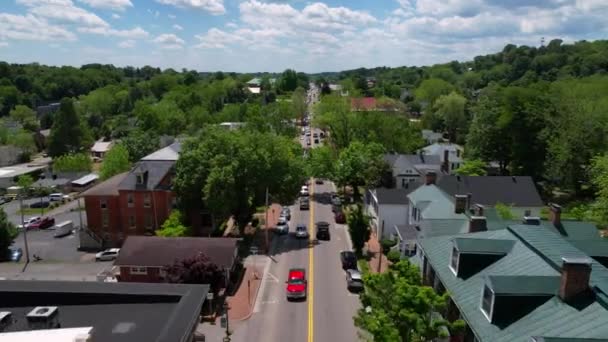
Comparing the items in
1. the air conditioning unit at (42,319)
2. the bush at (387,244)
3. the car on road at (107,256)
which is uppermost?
the air conditioning unit at (42,319)

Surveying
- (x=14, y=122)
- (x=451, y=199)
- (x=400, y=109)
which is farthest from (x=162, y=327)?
(x=14, y=122)

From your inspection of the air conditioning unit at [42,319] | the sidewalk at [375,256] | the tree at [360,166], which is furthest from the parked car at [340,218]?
the air conditioning unit at [42,319]

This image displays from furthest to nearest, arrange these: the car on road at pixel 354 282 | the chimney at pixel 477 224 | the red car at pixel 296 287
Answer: the car on road at pixel 354 282 < the red car at pixel 296 287 < the chimney at pixel 477 224

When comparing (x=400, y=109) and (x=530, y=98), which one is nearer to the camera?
(x=530, y=98)

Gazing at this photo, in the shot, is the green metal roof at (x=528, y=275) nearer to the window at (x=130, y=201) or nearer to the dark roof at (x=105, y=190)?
the window at (x=130, y=201)

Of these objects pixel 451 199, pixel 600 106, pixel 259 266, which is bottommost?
pixel 259 266

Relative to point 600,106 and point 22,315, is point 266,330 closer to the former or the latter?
point 22,315

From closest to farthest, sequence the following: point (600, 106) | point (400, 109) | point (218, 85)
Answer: point (600, 106)
point (400, 109)
point (218, 85)
